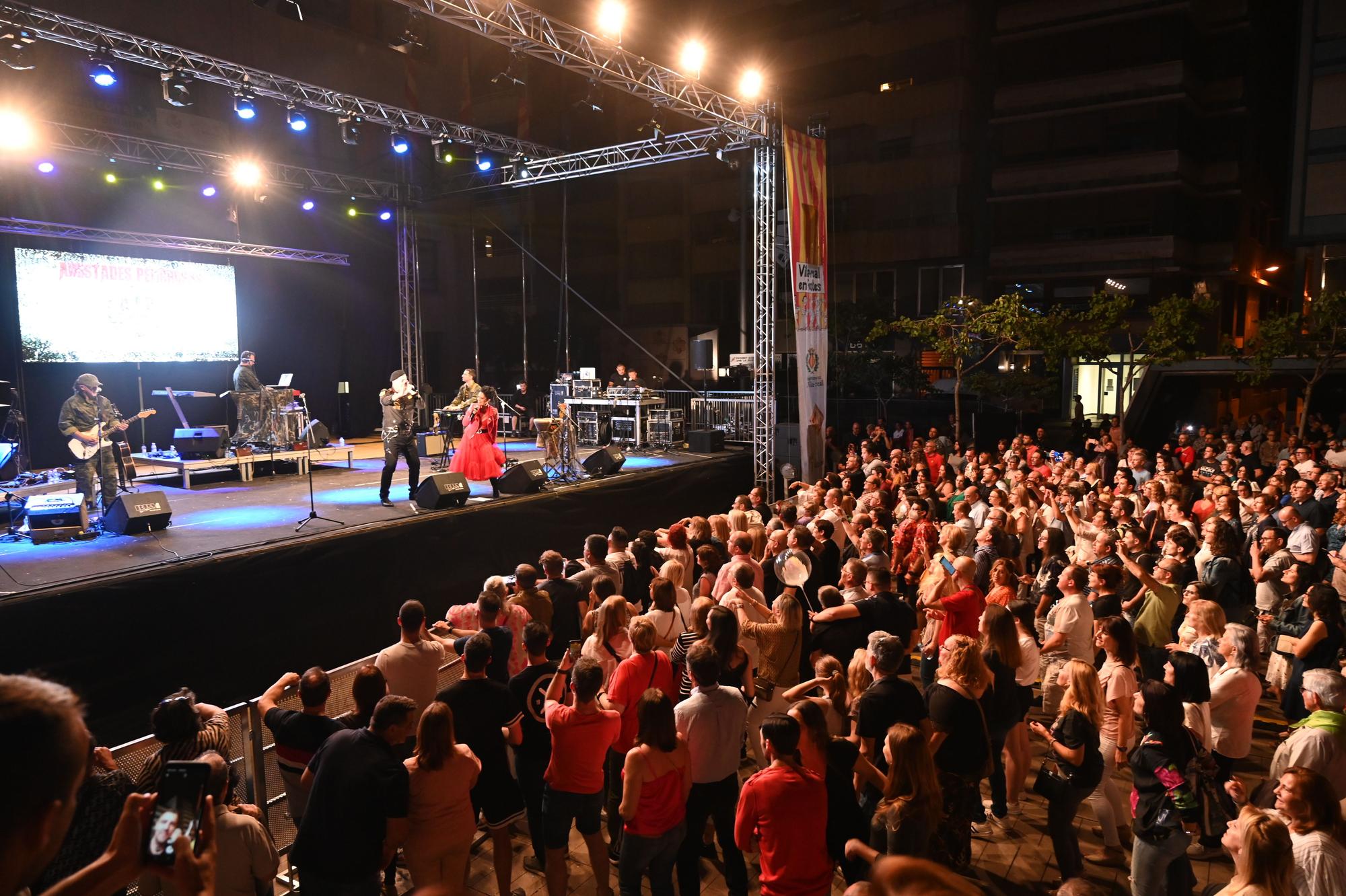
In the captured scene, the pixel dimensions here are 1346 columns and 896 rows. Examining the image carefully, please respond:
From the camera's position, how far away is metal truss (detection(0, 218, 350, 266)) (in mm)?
12500

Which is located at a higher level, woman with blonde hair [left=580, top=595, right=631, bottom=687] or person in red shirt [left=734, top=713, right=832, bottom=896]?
woman with blonde hair [left=580, top=595, right=631, bottom=687]

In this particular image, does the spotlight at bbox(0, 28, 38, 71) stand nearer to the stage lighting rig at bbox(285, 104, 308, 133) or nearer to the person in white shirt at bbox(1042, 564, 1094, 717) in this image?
the stage lighting rig at bbox(285, 104, 308, 133)

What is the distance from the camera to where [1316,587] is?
465 cm

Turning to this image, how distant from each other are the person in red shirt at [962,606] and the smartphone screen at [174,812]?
167 inches

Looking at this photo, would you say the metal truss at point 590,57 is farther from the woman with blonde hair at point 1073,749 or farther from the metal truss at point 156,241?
the woman with blonde hair at point 1073,749

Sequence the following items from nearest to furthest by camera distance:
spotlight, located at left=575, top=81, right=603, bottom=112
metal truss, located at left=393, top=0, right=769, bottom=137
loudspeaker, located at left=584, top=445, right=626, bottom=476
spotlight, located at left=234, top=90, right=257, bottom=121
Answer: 1. metal truss, located at left=393, top=0, right=769, bottom=137
2. spotlight, located at left=234, top=90, right=257, bottom=121
3. spotlight, located at left=575, top=81, right=603, bottom=112
4. loudspeaker, located at left=584, top=445, right=626, bottom=476

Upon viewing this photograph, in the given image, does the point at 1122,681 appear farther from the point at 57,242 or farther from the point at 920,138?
the point at 920,138

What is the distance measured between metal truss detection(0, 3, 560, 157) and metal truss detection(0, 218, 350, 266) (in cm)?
290

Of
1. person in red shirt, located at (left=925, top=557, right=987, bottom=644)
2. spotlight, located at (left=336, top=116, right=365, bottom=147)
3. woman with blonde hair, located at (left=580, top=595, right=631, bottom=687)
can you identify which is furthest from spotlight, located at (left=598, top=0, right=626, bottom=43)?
woman with blonde hair, located at (left=580, top=595, right=631, bottom=687)

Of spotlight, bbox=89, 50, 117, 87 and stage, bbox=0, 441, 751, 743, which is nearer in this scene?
stage, bbox=0, 441, 751, 743

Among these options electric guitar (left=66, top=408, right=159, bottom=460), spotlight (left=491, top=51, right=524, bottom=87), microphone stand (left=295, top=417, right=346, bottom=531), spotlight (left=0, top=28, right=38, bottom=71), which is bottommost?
microphone stand (left=295, top=417, right=346, bottom=531)

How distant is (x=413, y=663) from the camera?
412cm

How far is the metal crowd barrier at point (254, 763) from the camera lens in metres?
3.62

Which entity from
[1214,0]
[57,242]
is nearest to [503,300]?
[57,242]
